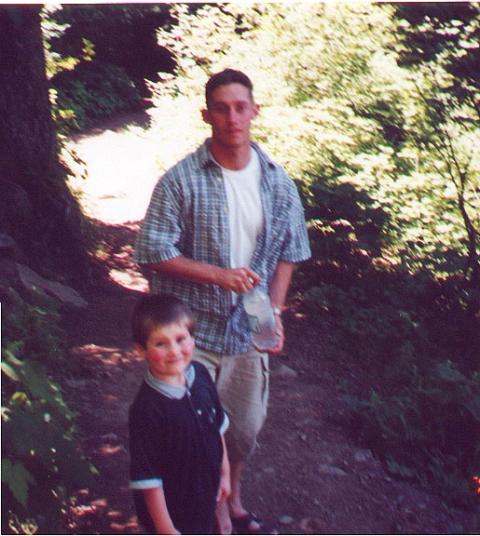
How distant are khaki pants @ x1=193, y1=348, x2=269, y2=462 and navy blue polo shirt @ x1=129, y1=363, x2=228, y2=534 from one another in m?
0.60

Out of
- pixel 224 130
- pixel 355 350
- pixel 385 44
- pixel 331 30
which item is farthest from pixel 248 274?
pixel 331 30

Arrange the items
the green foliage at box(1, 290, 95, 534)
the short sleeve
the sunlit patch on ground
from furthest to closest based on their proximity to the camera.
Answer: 1. the sunlit patch on ground
2. the short sleeve
3. the green foliage at box(1, 290, 95, 534)

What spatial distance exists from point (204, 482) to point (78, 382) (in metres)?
3.11

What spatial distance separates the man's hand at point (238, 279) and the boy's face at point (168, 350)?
426 millimetres

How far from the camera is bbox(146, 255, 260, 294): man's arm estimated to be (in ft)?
10.9

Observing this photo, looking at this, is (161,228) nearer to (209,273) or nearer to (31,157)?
(209,273)

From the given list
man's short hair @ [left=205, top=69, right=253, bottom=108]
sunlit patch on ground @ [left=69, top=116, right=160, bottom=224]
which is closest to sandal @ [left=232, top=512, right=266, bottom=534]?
man's short hair @ [left=205, top=69, right=253, bottom=108]

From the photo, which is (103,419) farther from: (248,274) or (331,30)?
(331,30)

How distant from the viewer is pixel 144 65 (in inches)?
875

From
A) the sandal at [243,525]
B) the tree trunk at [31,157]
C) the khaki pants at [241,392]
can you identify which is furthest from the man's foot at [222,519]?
the tree trunk at [31,157]

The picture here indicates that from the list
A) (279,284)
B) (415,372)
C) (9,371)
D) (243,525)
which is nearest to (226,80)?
(279,284)

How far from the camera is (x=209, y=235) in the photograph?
11.5 ft

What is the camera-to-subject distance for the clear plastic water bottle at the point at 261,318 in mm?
3613

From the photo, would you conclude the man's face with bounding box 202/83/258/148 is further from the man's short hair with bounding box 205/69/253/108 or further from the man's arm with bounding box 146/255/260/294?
the man's arm with bounding box 146/255/260/294
